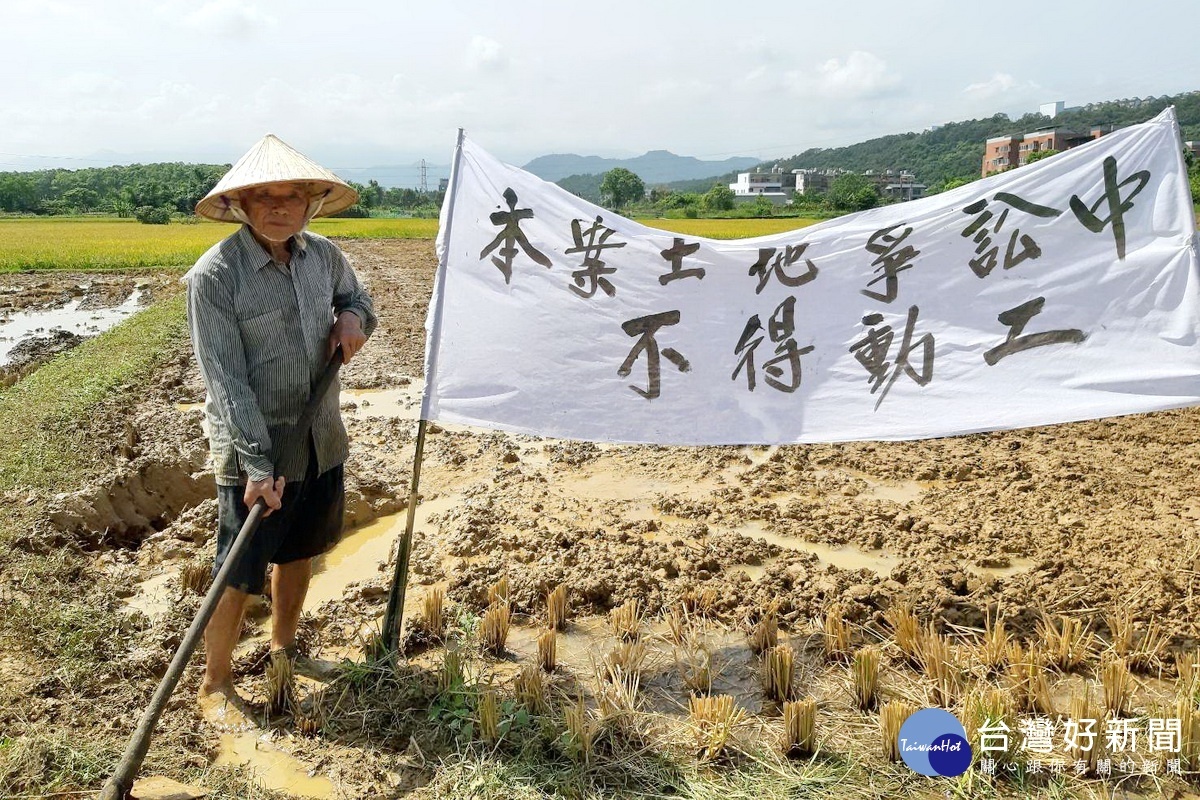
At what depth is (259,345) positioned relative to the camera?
9.09 feet

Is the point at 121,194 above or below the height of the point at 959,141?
below

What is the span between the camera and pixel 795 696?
3.11m

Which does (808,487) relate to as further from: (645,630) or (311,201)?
(311,201)

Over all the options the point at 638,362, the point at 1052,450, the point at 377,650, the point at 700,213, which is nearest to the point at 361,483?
Result: the point at 377,650

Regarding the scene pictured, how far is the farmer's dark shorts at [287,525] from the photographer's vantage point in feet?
9.21

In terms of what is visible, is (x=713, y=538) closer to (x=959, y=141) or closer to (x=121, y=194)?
(x=121, y=194)

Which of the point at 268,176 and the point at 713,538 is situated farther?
the point at 713,538

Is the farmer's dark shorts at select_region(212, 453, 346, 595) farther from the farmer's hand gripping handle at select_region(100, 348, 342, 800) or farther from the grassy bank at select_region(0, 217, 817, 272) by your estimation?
the grassy bank at select_region(0, 217, 817, 272)

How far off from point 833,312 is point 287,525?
237 cm

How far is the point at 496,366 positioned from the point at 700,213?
1690 inches

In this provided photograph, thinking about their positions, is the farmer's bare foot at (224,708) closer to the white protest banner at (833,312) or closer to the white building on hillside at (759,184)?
the white protest banner at (833,312)

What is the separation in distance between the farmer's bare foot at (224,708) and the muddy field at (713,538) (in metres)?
0.07

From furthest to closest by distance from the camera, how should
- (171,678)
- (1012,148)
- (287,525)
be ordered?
(1012,148), (287,525), (171,678)

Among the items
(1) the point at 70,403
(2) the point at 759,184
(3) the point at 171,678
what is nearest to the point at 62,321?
(1) the point at 70,403
